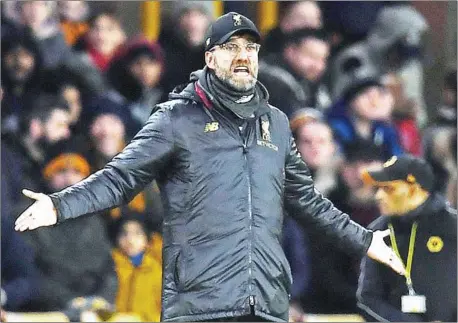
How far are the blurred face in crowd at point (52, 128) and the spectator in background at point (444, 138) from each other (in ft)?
9.57

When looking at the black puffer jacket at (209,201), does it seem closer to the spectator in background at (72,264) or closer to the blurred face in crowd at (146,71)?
the spectator in background at (72,264)

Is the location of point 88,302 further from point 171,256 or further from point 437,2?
point 437,2

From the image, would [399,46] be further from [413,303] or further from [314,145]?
[413,303]

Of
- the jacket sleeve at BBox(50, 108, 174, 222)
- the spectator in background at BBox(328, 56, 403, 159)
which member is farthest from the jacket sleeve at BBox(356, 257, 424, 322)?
the jacket sleeve at BBox(50, 108, 174, 222)

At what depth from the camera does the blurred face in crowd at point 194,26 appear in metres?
11.5

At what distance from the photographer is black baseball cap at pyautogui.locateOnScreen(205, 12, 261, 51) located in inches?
258

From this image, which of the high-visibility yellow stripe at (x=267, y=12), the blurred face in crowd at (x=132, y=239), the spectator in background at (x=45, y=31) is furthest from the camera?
the high-visibility yellow stripe at (x=267, y=12)

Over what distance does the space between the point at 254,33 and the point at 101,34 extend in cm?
496

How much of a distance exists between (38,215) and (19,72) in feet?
15.8

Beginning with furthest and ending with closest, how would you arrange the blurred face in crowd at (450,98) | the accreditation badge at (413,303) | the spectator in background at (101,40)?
the blurred face in crowd at (450,98)
the spectator in background at (101,40)
the accreditation badge at (413,303)

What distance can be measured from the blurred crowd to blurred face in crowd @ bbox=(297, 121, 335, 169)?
11 millimetres

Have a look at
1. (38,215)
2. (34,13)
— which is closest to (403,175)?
Result: (38,215)

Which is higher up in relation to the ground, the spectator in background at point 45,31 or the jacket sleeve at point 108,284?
the spectator in background at point 45,31

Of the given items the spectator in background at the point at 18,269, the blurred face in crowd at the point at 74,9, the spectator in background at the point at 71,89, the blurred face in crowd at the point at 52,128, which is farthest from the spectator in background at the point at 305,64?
the spectator in background at the point at 18,269
